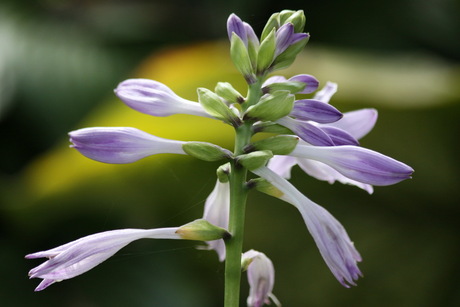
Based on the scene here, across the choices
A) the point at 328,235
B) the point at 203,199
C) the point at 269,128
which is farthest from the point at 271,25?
the point at 203,199

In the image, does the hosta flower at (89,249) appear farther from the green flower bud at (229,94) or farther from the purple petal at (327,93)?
the purple petal at (327,93)

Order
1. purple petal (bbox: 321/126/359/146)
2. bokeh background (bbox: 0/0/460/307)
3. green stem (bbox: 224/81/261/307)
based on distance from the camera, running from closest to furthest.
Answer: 1. green stem (bbox: 224/81/261/307)
2. purple petal (bbox: 321/126/359/146)
3. bokeh background (bbox: 0/0/460/307)

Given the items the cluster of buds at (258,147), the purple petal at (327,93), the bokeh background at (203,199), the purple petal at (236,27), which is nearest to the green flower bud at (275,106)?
the cluster of buds at (258,147)

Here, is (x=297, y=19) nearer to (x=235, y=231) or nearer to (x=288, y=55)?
(x=288, y=55)

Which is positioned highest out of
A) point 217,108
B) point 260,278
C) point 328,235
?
point 217,108

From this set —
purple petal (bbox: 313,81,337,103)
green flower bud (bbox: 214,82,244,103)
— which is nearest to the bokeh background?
purple petal (bbox: 313,81,337,103)

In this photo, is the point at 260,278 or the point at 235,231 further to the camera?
the point at 260,278

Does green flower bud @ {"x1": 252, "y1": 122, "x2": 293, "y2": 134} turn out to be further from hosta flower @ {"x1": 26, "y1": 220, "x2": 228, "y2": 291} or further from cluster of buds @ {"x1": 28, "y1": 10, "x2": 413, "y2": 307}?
hosta flower @ {"x1": 26, "y1": 220, "x2": 228, "y2": 291}
